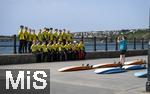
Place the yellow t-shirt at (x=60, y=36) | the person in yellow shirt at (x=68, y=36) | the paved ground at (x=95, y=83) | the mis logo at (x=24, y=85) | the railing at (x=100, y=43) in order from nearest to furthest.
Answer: the mis logo at (x=24, y=85) < the paved ground at (x=95, y=83) < the yellow t-shirt at (x=60, y=36) < the person in yellow shirt at (x=68, y=36) < the railing at (x=100, y=43)

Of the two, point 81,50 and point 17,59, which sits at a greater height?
point 81,50

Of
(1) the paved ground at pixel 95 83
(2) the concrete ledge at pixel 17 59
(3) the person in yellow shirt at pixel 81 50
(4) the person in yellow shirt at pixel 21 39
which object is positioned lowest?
(1) the paved ground at pixel 95 83

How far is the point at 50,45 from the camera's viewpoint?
999 inches

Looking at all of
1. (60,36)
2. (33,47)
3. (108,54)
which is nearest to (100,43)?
(108,54)

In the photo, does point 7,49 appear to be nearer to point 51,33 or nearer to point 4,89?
point 51,33

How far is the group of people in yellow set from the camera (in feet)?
81.5

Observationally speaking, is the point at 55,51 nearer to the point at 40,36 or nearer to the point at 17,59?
the point at 40,36

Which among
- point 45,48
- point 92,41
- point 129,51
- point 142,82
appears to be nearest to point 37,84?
point 142,82

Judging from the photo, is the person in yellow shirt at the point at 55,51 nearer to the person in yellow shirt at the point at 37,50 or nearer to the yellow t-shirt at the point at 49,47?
the yellow t-shirt at the point at 49,47

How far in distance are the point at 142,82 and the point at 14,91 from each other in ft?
17.5

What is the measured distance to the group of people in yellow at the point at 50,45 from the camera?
81.5 feet

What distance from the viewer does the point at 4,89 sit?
12508 millimetres

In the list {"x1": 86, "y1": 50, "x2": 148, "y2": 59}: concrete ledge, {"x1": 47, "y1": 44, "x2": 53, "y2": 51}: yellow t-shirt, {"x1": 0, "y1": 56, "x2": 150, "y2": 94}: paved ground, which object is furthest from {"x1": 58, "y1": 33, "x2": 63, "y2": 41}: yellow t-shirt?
{"x1": 0, "y1": 56, "x2": 150, "y2": 94}: paved ground

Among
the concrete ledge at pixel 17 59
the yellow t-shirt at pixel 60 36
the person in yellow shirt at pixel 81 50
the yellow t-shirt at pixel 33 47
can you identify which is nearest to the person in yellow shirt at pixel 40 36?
the yellow t-shirt at pixel 33 47
